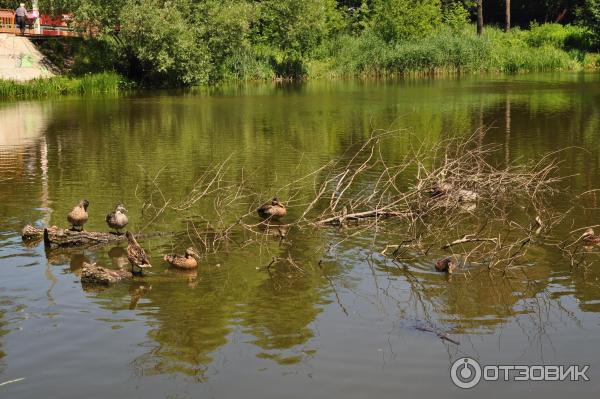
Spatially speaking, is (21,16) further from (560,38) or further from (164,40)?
(560,38)

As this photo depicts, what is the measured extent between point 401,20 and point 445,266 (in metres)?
54.7

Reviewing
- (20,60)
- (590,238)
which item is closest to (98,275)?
(590,238)

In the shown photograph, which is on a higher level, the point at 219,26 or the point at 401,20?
the point at 401,20

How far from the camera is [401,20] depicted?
6359 centimetres

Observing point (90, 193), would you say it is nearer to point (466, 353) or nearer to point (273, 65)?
point (466, 353)

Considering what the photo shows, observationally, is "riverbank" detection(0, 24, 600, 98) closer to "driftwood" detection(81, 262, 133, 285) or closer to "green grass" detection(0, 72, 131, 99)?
"green grass" detection(0, 72, 131, 99)

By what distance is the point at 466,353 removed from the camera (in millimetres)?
8617

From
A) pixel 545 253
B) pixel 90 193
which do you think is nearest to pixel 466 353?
pixel 545 253

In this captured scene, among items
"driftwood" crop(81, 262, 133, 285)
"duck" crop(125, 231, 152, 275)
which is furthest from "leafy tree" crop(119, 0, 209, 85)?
"driftwood" crop(81, 262, 133, 285)

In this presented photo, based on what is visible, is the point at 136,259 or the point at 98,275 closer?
the point at 98,275

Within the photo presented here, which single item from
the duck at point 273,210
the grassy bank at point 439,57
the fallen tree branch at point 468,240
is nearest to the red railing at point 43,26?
the grassy bank at point 439,57

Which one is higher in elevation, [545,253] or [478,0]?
[478,0]

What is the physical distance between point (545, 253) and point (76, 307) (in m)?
6.74

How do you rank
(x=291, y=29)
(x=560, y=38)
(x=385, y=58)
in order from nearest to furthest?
(x=291, y=29)
(x=385, y=58)
(x=560, y=38)
